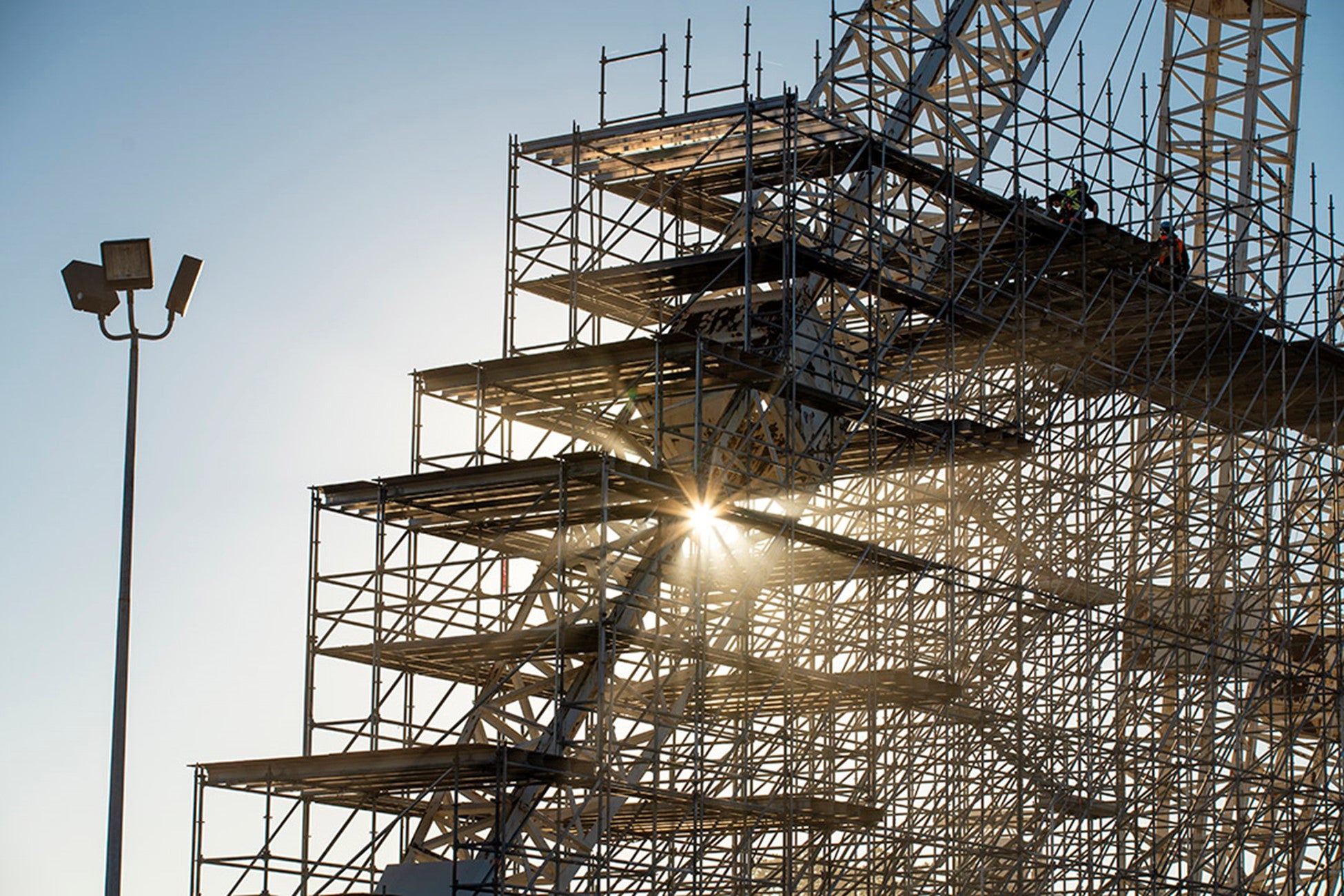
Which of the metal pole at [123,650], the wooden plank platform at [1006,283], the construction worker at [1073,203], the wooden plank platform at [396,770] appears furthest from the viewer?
the construction worker at [1073,203]

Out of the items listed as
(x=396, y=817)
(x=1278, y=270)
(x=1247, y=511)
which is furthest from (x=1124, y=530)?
(x=396, y=817)

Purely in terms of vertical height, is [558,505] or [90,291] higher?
[558,505]

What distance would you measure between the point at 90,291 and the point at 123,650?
366 centimetres

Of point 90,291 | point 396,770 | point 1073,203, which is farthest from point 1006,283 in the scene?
point 90,291

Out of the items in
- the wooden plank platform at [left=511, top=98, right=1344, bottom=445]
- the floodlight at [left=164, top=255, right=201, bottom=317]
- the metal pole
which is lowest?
the metal pole

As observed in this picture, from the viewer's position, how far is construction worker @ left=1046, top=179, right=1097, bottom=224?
4235 cm

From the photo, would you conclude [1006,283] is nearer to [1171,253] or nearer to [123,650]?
[1171,253]

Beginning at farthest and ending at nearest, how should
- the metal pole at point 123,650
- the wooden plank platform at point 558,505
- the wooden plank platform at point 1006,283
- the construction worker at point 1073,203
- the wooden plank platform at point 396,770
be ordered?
1. the construction worker at point 1073,203
2. the wooden plank platform at point 1006,283
3. the wooden plank platform at point 558,505
4. the wooden plank platform at point 396,770
5. the metal pole at point 123,650

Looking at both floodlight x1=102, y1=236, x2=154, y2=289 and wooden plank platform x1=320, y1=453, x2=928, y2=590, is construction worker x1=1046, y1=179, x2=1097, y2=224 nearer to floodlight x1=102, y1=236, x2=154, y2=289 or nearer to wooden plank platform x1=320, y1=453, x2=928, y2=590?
wooden plank platform x1=320, y1=453, x2=928, y2=590

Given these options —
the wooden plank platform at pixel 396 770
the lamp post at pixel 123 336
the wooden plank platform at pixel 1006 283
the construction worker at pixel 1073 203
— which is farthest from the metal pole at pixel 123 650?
the construction worker at pixel 1073 203

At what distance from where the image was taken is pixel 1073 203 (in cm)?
4297

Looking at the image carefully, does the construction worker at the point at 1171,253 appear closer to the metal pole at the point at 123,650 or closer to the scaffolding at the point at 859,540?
the scaffolding at the point at 859,540

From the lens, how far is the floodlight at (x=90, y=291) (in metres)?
27.7

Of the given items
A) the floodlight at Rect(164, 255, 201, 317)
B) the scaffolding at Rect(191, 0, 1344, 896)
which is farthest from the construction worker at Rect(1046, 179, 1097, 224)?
the floodlight at Rect(164, 255, 201, 317)
